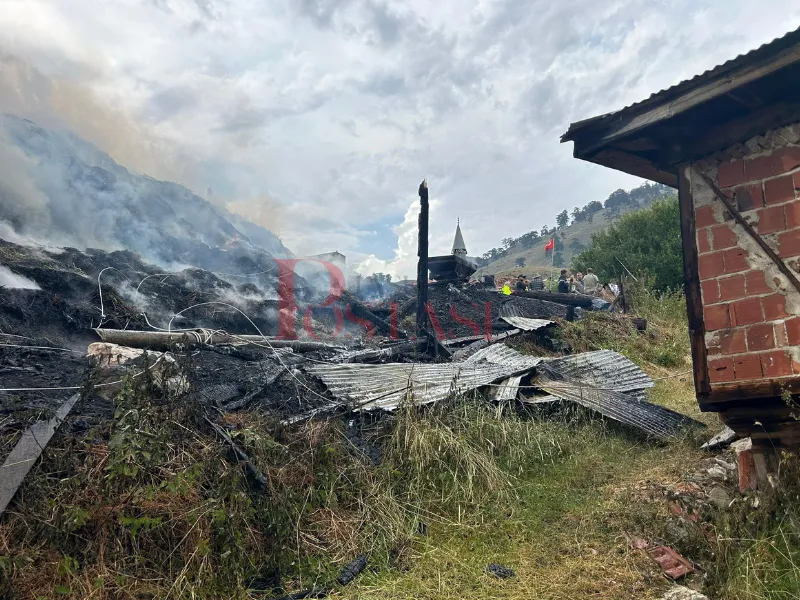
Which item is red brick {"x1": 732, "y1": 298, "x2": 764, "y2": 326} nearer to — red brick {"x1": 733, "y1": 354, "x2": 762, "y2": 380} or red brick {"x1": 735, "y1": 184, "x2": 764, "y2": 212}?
red brick {"x1": 733, "y1": 354, "x2": 762, "y2": 380}

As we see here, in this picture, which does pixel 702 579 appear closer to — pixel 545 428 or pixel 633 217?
pixel 545 428

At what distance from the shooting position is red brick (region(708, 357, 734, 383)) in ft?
11.1

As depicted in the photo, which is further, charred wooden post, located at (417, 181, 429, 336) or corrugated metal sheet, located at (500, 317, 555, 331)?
corrugated metal sheet, located at (500, 317, 555, 331)

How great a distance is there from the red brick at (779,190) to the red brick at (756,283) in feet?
1.50

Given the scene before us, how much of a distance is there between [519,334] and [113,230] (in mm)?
17496

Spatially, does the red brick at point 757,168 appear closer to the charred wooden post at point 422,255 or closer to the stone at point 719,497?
the stone at point 719,497

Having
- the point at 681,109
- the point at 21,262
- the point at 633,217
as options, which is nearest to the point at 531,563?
the point at 681,109

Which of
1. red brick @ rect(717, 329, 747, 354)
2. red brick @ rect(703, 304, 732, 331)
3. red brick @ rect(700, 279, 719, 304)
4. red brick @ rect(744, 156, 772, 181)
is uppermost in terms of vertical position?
red brick @ rect(744, 156, 772, 181)

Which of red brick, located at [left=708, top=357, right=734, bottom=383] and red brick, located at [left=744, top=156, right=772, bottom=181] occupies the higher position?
red brick, located at [left=744, top=156, right=772, bottom=181]

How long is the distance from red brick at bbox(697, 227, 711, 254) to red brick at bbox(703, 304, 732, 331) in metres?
0.40

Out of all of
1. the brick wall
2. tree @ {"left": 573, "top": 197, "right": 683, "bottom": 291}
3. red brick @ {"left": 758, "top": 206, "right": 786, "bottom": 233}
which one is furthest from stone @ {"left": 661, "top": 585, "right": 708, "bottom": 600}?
tree @ {"left": 573, "top": 197, "right": 683, "bottom": 291}

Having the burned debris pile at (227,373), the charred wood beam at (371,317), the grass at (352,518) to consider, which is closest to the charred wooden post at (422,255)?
the burned debris pile at (227,373)

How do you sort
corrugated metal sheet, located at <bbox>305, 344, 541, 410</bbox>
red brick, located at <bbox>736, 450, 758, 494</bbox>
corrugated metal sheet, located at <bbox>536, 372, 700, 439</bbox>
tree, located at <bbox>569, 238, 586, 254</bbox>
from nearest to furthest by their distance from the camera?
red brick, located at <bbox>736, 450, 758, 494</bbox> < corrugated metal sheet, located at <bbox>305, 344, 541, 410</bbox> < corrugated metal sheet, located at <bbox>536, 372, 700, 439</bbox> < tree, located at <bbox>569, 238, 586, 254</bbox>

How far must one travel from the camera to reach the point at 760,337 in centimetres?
325
